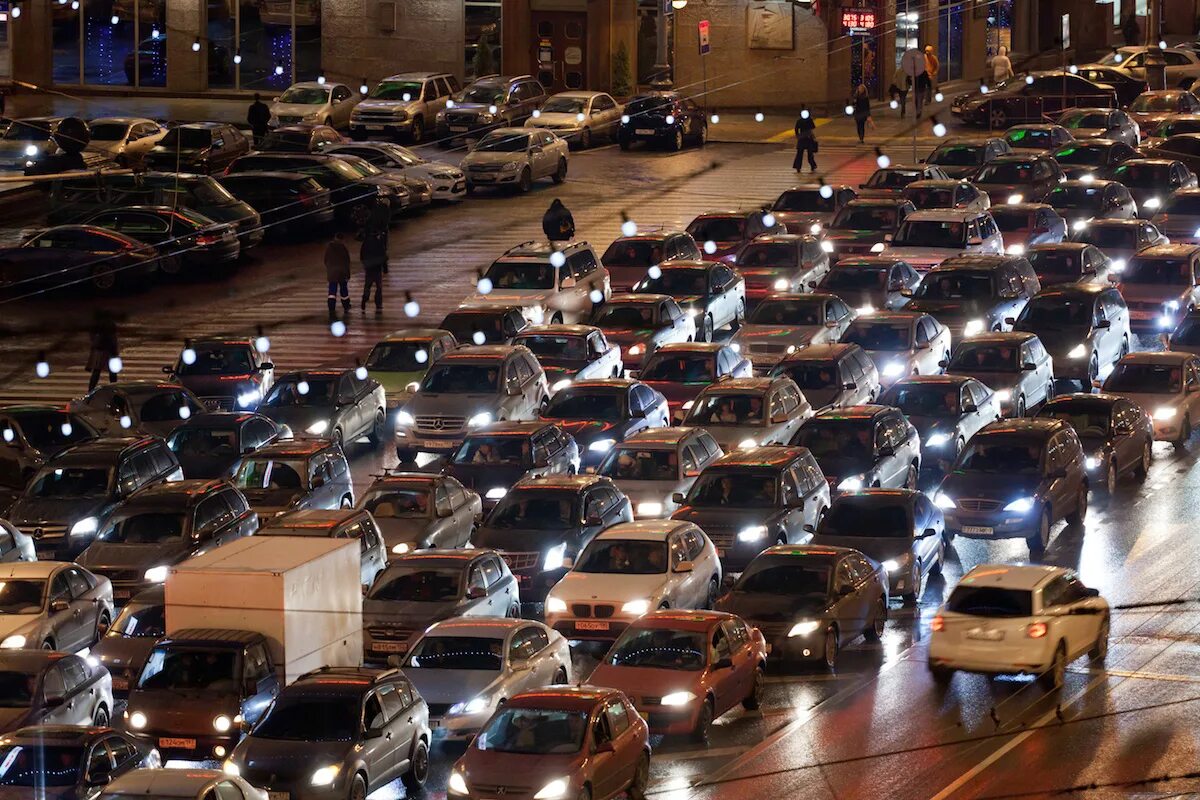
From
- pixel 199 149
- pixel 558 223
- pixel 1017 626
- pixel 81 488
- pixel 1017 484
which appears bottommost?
pixel 1017 626

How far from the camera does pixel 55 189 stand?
49250mm

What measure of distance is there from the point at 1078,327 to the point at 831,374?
216 inches

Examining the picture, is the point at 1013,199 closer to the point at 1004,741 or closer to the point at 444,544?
the point at 444,544

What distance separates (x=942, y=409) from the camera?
32.2 metres

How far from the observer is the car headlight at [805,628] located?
2400 cm

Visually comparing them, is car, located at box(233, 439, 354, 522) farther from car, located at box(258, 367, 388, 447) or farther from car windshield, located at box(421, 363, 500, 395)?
car windshield, located at box(421, 363, 500, 395)

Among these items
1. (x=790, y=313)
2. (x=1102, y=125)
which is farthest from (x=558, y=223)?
(x=1102, y=125)

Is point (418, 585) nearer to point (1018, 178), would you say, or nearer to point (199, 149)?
point (1018, 178)

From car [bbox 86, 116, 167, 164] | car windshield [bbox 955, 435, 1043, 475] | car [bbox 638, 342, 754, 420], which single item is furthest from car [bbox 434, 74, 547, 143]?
car windshield [bbox 955, 435, 1043, 475]

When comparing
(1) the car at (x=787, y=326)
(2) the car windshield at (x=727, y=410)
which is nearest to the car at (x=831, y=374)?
(2) the car windshield at (x=727, y=410)

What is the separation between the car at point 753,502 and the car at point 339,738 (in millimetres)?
7086

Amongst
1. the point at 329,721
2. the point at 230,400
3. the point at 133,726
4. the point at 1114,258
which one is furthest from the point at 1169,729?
the point at 1114,258

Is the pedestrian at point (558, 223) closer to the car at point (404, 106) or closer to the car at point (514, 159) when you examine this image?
the car at point (514, 159)

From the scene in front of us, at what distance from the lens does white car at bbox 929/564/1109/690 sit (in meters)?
22.6
